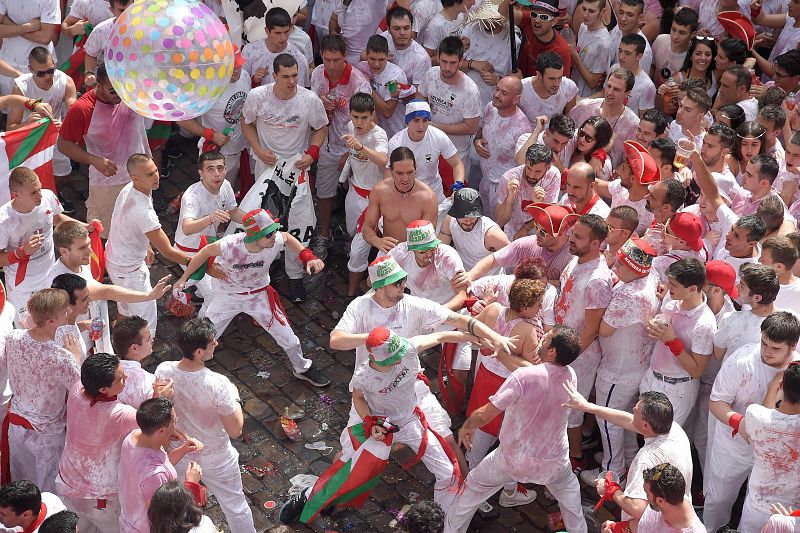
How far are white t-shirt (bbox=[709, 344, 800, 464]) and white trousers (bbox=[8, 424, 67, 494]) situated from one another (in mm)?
4568

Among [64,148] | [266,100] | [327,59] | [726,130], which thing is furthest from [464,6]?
[64,148]

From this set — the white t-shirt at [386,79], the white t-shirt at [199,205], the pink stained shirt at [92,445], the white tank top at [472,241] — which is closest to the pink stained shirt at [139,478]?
the pink stained shirt at [92,445]

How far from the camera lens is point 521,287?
24.7 ft

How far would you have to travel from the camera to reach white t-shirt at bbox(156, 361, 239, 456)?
7.11 meters

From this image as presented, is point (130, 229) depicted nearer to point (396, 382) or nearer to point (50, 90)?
point (50, 90)

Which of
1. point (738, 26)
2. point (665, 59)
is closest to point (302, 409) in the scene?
point (665, 59)

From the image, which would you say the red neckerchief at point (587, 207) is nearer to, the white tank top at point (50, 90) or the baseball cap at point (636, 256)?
the baseball cap at point (636, 256)

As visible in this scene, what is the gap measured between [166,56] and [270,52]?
4173 millimetres

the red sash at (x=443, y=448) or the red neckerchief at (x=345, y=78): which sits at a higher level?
the red neckerchief at (x=345, y=78)

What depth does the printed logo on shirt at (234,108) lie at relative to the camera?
34.8ft

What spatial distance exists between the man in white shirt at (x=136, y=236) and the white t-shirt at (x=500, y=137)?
325 centimetres

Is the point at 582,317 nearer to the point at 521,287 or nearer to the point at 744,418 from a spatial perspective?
the point at 521,287

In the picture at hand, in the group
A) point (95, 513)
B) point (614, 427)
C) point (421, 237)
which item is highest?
point (421, 237)

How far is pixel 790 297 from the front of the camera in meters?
7.67
